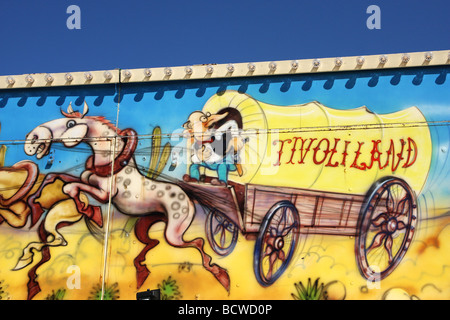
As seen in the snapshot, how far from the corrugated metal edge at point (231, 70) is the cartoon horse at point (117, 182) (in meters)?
0.67

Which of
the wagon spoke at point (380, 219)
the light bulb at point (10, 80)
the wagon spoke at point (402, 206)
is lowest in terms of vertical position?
the wagon spoke at point (380, 219)

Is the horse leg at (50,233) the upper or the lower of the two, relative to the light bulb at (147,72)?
lower

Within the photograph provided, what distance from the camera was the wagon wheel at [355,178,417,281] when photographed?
9.57 metres

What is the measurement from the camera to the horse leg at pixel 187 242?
9.95m

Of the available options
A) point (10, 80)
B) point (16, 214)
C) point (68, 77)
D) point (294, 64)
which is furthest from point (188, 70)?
point (16, 214)

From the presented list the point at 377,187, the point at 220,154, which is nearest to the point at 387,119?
the point at 377,187

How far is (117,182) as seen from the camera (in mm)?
10656

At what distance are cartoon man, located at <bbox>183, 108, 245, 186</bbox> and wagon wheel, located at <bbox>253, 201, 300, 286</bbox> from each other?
43.7 inches

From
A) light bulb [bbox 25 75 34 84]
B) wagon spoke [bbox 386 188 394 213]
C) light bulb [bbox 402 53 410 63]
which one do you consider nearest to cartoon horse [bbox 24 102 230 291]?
light bulb [bbox 25 75 34 84]

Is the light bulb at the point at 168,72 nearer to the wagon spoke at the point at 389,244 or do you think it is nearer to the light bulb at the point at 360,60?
the light bulb at the point at 360,60

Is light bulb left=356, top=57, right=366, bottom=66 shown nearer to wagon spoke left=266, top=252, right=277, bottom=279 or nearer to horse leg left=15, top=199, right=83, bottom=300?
wagon spoke left=266, top=252, right=277, bottom=279

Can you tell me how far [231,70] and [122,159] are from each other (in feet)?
8.95

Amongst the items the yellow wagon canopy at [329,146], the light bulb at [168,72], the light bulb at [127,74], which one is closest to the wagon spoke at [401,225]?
the yellow wagon canopy at [329,146]
